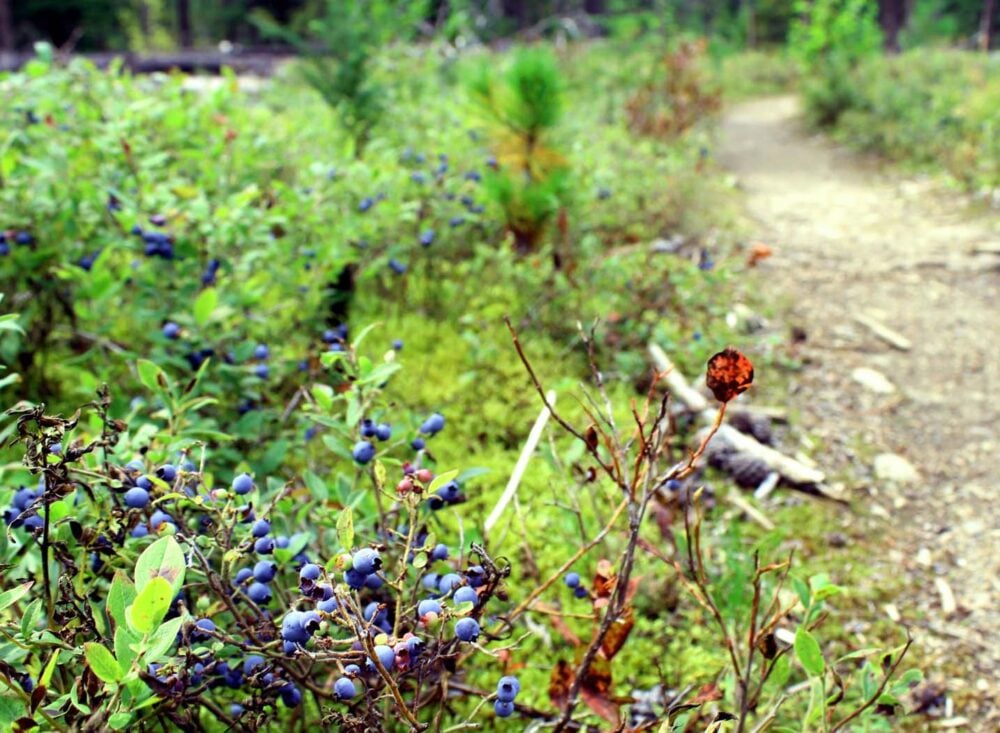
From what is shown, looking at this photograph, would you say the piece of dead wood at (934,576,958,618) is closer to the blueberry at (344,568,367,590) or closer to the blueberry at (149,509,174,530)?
the blueberry at (344,568,367,590)

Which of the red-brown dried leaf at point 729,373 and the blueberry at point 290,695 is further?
the blueberry at point 290,695

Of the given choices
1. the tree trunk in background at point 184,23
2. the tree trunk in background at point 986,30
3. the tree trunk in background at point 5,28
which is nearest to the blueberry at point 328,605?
the tree trunk in background at point 986,30

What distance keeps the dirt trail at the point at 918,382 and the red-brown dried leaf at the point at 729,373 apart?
135 centimetres

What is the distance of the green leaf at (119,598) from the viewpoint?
1.05 m

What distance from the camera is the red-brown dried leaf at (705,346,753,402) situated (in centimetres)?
118

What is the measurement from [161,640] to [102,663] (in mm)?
65

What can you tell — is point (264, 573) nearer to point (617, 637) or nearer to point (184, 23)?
point (617, 637)

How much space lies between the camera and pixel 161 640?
3.19ft

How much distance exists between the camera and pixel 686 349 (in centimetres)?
357

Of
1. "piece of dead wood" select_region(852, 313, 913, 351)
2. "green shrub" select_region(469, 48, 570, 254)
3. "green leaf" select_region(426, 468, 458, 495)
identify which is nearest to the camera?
"green leaf" select_region(426, 468, 458, 495)

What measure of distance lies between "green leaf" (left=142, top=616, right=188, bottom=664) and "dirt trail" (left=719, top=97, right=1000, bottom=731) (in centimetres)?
184

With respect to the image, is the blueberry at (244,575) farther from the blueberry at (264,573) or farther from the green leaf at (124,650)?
the green leaf at (124,650)

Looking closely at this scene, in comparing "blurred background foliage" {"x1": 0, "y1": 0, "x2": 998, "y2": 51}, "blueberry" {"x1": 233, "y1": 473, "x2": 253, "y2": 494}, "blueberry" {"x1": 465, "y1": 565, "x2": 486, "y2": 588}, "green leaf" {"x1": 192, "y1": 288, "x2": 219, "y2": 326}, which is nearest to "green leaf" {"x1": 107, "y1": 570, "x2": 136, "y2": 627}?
"blueberry" {"x1": 233, "y1": 473, "x2": 253, "y2": 494}

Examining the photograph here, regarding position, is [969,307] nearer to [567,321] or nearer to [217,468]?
[567,321]
